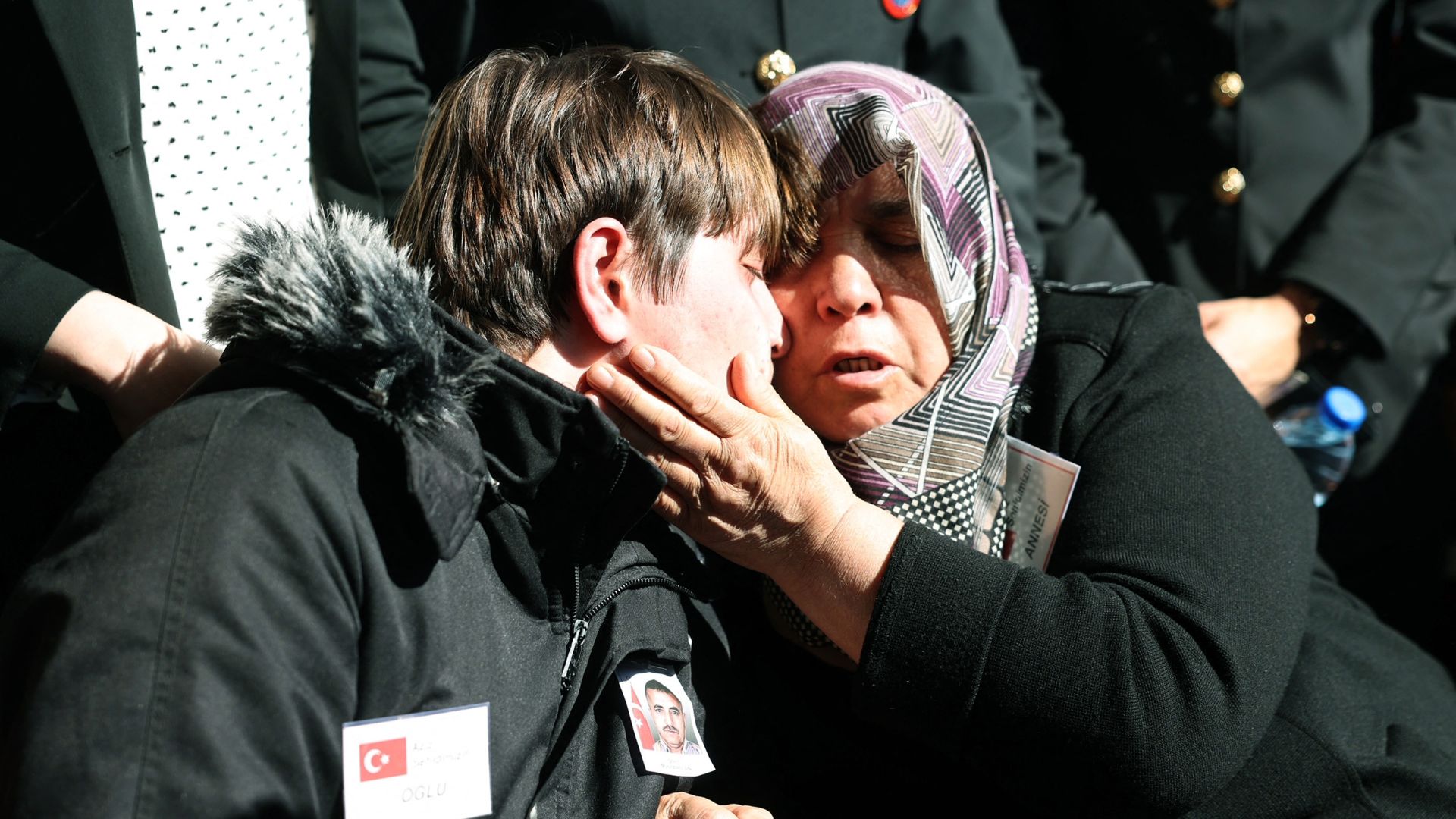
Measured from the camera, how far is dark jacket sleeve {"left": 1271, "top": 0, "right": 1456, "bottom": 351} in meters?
3.33

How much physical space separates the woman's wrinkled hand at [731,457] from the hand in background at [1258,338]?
1551 mm

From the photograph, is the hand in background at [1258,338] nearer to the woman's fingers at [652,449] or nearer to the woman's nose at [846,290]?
the woman's nose at [846,290]

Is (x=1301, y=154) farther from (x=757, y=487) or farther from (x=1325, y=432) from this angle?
(x=757, y=487)

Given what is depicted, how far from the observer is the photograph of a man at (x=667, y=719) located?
1977 millimetres

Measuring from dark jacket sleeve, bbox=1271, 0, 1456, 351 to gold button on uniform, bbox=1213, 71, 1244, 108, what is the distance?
0.40 m

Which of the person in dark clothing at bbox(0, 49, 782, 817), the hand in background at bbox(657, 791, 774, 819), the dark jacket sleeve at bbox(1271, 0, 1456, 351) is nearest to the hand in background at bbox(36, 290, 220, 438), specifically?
the person in dark clothing at bbox(0, 49, 782, 817)

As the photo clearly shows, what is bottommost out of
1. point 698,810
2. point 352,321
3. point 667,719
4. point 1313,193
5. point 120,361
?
point 698,810

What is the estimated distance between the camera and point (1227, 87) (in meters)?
3.45

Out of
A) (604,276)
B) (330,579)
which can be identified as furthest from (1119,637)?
(330,579)

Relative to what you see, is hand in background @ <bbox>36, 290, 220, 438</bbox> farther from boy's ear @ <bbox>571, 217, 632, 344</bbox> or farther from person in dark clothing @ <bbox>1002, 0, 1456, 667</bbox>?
person in dark clothing @ <bbox>1002, 0, 1456, 667</bbox>

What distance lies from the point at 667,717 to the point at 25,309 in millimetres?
1203

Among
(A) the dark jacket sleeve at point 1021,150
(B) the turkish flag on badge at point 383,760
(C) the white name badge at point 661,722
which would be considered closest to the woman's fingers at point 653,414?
(C) the white name badge at point 661,722

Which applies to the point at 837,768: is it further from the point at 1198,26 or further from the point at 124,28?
the point at 1198,26

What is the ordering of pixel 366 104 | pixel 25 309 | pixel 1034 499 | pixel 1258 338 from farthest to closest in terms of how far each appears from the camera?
1. pixel 1258 338
2. pixel 366 104
3. pixel 1034 499
4. pixel 25 309
